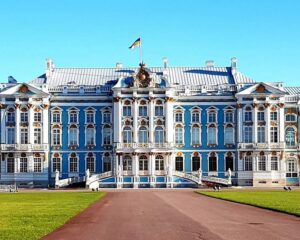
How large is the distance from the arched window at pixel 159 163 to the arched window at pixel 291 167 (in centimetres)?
1757

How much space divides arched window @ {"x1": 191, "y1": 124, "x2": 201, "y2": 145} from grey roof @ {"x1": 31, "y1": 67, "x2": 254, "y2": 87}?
271 inches

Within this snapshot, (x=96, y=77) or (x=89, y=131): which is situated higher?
(x=96, y=77)

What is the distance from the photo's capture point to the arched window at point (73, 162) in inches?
3497

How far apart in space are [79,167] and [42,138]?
650cm

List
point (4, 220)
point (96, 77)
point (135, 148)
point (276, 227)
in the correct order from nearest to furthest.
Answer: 1. point (276, 227)
2. point (4, 220)
3. point (135, 148)
4. point (96, 77)

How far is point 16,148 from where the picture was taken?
8656 cm

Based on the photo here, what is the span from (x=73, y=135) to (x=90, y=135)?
93.2 inches

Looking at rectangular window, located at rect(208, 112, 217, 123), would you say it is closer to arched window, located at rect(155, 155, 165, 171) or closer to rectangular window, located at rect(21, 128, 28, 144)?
arched window, located at rect(155, 155, 165, 171)

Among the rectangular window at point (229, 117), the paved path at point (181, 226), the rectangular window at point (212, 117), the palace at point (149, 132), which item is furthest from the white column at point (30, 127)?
the paved path at point (181, 226)

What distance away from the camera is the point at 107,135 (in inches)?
3533

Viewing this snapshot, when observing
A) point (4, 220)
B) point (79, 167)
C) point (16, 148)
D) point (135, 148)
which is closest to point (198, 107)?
point (135, 148)

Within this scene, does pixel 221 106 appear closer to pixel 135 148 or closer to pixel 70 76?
pixel 135 148

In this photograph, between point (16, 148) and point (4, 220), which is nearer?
point (4, 220)

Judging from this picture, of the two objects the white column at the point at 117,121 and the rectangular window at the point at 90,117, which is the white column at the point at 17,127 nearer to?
the rectangular window at the point at 90,117
